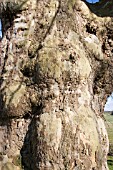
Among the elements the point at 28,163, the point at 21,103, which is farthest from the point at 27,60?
the point at 28,163

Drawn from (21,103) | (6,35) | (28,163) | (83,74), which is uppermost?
(6,35)

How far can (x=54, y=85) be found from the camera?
348cm

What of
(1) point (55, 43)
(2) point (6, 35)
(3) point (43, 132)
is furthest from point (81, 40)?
(3) point (43, 132)

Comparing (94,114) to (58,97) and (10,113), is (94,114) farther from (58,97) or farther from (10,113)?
(10,113)

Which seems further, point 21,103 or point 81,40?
point 81,40

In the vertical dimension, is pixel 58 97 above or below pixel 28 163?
above

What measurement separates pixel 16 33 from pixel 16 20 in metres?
0.18

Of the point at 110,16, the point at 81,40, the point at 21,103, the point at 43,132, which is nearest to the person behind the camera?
the point at 43,132

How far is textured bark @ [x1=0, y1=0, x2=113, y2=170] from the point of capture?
3332 mm

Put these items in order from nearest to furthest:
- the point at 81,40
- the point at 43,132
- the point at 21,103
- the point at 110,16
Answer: the point at 43,132, the point at 21,103, the point at 81,40, the point at 110,16

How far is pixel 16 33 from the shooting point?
3934 mm

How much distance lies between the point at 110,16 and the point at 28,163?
221 centimetres

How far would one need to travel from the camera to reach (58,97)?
3.45 metres

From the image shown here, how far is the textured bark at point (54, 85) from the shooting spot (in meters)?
3.33
